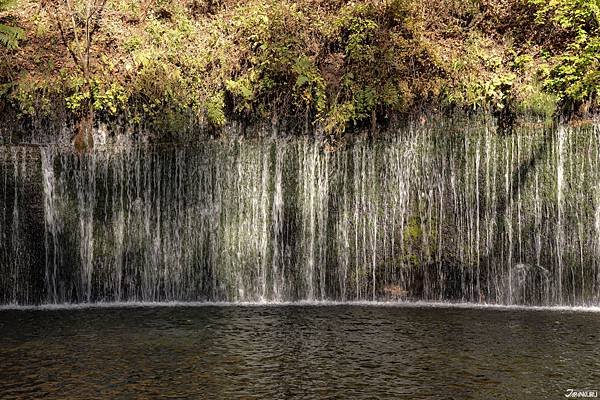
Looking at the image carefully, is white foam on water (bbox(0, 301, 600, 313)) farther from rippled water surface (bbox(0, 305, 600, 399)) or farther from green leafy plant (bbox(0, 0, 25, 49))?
green leafy plant (bbox(0, 0, 25, 49))

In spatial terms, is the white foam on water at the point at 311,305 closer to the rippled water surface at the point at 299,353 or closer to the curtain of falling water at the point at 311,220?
the curtain of falling water at the point at 311,220

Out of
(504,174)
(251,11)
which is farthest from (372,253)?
(251,11)

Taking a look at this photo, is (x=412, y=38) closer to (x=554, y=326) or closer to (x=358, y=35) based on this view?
(x=358, y=35)

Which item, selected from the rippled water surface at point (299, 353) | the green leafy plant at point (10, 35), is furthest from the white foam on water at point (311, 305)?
the green leafy plant at point (10, 35)

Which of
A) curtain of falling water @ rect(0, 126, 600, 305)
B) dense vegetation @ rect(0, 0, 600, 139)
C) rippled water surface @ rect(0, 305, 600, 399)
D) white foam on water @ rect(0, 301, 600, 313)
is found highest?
dense vegetation @ rect(0, 0, 600, 139)

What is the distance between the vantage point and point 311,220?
17.8m

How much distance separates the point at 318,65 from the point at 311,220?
169 inches

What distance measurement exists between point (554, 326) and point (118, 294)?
1017 centimetres

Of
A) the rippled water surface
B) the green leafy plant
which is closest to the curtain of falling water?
the rippled water surface

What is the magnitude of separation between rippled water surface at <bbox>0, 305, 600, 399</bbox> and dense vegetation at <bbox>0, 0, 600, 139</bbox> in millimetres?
5346

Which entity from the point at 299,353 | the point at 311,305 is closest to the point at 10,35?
the point at 311,305

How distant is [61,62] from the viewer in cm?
1906

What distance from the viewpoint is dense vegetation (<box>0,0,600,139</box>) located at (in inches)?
693

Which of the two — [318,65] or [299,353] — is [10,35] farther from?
[299,353]
